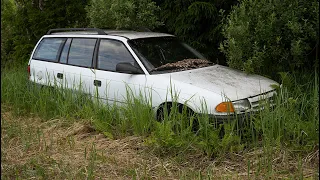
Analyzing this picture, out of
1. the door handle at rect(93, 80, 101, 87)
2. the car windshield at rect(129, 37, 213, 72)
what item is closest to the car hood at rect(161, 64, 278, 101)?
the car windshield at rect(129, 37, 213, 72)

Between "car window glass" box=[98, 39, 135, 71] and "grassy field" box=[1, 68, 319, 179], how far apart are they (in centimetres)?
71

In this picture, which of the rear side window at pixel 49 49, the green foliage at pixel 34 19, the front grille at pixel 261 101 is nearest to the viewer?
the front grille at pixel 261 101

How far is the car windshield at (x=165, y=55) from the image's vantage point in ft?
18.4

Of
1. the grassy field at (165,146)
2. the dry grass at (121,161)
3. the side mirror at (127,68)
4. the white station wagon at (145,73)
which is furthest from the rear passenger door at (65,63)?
the dry grass at (121,161)

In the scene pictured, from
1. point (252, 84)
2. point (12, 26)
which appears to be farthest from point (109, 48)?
point (12, 26)

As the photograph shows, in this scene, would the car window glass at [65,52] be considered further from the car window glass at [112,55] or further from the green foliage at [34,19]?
the green foliage at [34,19]

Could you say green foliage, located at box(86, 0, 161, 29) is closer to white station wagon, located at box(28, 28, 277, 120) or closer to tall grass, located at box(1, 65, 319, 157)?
white station wagon, located at box(28, 28, 277, 120)

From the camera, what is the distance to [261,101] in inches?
183

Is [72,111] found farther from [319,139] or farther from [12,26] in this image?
[12,26]

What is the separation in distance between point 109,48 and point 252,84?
7.42 feet

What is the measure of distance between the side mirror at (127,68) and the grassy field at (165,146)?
0.37 meters

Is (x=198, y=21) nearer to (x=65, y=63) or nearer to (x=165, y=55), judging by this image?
(x=165, y=55)

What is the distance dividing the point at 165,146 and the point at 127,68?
1.50m

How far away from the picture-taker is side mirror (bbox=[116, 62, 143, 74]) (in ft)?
17.9
